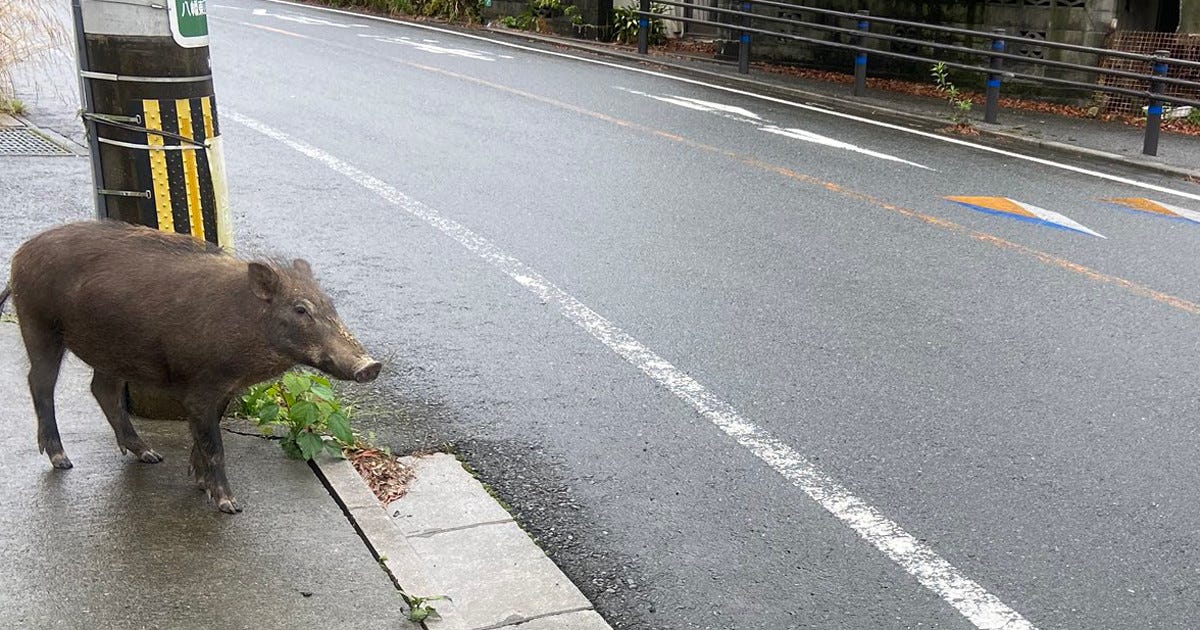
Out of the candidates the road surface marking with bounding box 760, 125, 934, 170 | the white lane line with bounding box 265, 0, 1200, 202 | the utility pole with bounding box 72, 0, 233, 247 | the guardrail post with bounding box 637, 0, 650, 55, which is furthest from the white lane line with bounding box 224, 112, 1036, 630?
the guardrail post with bounding box 637, 0, 650, 55

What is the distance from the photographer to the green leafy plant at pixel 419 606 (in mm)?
3371

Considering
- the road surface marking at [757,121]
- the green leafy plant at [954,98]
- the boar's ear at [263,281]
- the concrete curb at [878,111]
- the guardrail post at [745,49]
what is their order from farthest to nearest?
the guardrail post at [745,49], the green leafy plant at [954,98], the concrete curb at [878,111], the road surface marking at [757,121], the boar's ear at [263,281]

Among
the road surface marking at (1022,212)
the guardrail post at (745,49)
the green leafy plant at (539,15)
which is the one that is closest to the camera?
the road surface marking at (1022,212)

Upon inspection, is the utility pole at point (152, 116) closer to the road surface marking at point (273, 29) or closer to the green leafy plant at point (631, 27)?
the road surface marking at point (273, 29)

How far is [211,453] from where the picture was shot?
387 centimetres

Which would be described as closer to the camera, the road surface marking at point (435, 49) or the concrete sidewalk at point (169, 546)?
the concrete sidewalk at point (169, 546)

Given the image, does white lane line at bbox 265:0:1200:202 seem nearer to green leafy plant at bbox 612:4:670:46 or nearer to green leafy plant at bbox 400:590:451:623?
green leafy plant at bbox 612:4:670:46

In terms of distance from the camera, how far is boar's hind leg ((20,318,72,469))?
3951 mm

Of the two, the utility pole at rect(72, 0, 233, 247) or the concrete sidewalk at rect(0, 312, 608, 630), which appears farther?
the utility pole at rect(72, 0, 233, 247)

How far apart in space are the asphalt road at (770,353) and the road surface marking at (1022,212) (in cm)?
15

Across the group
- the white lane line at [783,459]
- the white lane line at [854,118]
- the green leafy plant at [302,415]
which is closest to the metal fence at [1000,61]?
the white lane line at [854,118]

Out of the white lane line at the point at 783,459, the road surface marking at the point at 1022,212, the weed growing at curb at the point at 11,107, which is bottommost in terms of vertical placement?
the white lane line at the point at 783,459

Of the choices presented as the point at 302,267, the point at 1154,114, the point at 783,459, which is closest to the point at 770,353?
the point at 783,459

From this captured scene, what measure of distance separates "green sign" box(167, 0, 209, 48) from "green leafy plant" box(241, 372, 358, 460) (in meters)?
1.37
